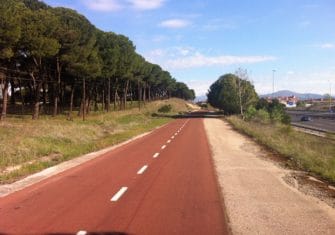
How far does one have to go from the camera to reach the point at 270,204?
37.1ft

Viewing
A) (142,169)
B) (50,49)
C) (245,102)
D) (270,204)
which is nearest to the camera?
(270,204)

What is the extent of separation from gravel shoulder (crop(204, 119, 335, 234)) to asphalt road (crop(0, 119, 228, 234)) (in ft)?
1.22

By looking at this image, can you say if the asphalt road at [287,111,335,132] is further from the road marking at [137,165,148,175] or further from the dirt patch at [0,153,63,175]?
the road marking at [137,165,148,175]

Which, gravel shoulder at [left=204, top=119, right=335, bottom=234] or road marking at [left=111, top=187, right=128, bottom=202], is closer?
gravel shoulder at [left=204, top=119, right=335, bottom=234]

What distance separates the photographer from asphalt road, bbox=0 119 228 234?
8.74 m

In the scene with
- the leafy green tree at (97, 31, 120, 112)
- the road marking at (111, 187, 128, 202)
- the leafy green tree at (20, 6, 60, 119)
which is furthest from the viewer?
Result: the leafy green tree at (97, 31, 120, 112)

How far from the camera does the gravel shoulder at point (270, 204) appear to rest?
9.05 metres

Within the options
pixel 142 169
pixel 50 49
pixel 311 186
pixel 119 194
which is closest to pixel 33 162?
pixel 142 169

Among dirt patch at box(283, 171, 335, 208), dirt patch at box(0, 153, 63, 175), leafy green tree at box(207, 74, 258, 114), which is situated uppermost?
leafy green tree at box(207, 74, 258, 114)

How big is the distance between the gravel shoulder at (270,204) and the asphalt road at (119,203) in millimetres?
371

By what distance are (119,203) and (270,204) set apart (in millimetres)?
3293

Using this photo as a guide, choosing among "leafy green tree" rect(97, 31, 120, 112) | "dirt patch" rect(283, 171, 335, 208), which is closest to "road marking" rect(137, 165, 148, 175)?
"dirt patch" rect(283, 171, 335, 208)

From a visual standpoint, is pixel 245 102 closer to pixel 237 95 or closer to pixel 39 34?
pixel 237 95

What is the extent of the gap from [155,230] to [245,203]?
3430mm
